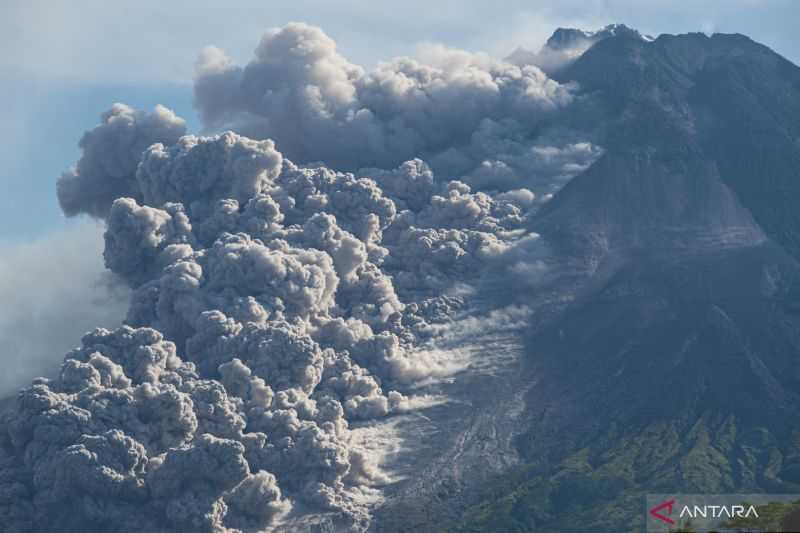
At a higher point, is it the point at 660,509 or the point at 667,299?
the point at 667,299

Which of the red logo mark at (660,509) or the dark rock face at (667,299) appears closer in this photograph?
the red logo mark at (660,509)

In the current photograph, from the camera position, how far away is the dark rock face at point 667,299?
116m

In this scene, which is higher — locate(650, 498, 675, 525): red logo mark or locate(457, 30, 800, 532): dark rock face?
locate(457, 30, 800, 532): dark rock face

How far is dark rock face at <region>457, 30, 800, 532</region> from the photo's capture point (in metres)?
116

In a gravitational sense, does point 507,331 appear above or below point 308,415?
above

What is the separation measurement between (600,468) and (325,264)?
101 feet

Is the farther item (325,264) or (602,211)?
(602,211)

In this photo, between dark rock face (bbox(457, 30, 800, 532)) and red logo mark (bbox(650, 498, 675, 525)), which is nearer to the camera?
red logo mark (bbox(650, 498, 675, 525))

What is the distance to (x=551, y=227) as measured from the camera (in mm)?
153375

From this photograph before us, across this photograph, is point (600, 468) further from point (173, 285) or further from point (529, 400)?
point (173, 285)

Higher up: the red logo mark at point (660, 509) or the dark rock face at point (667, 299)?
the dark rock face at point (667, 299)

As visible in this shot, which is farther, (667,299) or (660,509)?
(667,299)

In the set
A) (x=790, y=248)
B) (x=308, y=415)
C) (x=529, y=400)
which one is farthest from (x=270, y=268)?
(x=790, y=248)

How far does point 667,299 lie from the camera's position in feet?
470
